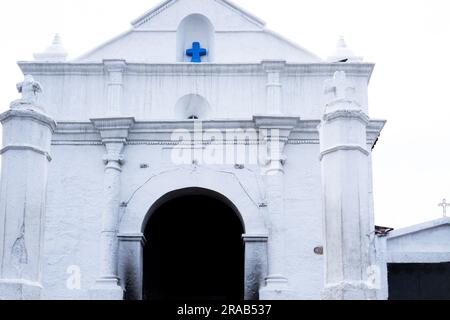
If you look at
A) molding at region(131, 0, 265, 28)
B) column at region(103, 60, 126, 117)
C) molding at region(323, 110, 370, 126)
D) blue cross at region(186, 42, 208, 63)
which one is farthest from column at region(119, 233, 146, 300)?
molding at region(323, 110, 370, 126)

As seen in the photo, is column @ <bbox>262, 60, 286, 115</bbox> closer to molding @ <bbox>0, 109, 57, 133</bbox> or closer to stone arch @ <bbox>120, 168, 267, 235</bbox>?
stone arch @ <bbox>120, 168, 267, 235</bbox>

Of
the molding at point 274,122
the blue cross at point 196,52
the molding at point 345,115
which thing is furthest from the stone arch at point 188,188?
the molding at point 345,115

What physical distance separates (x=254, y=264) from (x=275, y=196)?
4.29 feet

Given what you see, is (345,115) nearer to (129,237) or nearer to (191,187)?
(191,187)

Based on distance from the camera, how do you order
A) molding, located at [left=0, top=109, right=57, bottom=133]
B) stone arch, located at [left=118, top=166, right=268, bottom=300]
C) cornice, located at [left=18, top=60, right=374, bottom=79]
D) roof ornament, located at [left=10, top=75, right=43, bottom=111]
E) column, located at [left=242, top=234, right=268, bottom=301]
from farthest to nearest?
cornice, located at [left=18, top=60, right=374, bottom=79]
stone arch, located at [left=118, top=166, right=268, bottom=300]
column, located at [left=242, top=234, right=268, bottom=301]
roof ornament, located at [left=10, top=75, right=43, bottom=111]
molding, located at [left=0, top=109, right=57, bottom=133]

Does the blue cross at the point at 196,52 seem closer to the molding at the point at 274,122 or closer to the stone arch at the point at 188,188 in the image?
the molding at the point at 274,122

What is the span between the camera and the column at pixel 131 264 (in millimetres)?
13867

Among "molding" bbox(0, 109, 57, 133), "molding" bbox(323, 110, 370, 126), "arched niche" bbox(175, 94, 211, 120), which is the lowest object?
"molding" bbox(323, 110, 370, 126)

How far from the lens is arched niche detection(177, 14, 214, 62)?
16.0 meters

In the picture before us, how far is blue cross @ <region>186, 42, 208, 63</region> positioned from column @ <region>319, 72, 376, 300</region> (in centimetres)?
591

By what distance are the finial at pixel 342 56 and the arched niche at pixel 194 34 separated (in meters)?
2.49

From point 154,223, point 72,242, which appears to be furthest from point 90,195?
point 154,223

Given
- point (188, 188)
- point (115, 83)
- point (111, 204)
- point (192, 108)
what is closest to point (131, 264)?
point (111, 204)
